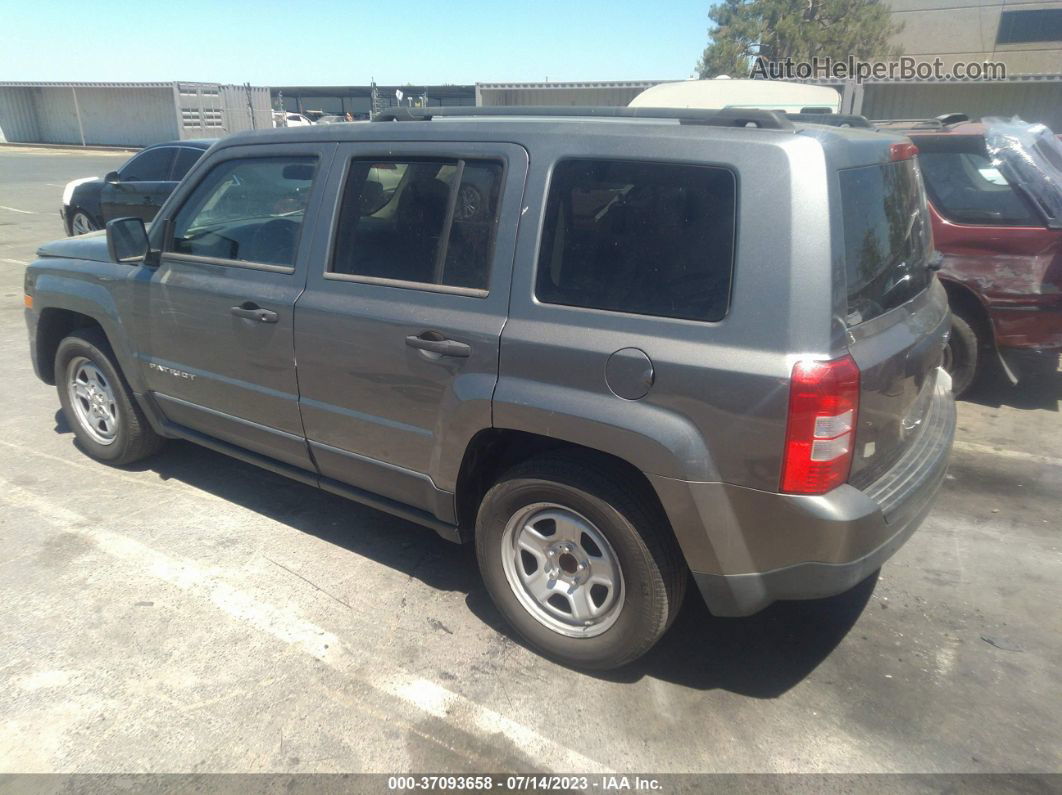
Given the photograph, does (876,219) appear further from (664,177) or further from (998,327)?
(998,327)

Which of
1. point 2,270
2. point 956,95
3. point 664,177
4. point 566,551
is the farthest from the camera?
point 956,95

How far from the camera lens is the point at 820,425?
2.31m

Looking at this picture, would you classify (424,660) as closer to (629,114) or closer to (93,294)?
(629,114)

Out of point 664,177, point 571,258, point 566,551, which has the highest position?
point 664,177

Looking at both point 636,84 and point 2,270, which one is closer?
point 2,270

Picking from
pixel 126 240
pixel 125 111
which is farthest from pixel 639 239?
pixel 125 111

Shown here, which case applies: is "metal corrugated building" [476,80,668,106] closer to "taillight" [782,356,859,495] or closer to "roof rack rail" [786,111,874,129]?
"roof rack rail" [786,111,874,129]

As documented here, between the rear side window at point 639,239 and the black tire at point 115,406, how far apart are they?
2.87 meters

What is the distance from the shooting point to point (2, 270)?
1048 centimetres

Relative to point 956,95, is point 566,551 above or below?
below

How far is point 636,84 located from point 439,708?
18954mm

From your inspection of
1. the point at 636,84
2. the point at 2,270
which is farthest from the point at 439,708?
the point at 636,84

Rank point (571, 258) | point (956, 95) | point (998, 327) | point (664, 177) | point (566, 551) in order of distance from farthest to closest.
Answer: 1. point (956, 95)
2. point (998, 327)
3. point (566, 551)
4. point (571, 258)
5. point (664, 177)

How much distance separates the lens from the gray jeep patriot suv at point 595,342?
7.77 ft
